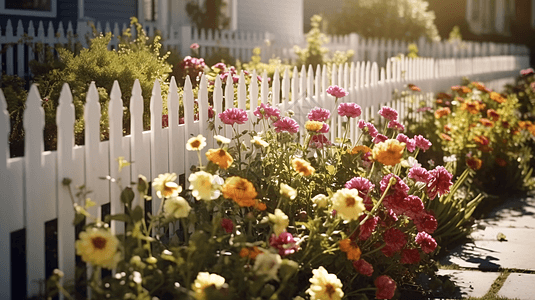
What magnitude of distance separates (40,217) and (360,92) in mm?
4035

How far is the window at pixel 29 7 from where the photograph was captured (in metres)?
10.3

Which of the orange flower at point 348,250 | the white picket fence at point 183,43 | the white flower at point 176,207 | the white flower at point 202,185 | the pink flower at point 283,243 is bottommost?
the orange flower at point 348,250

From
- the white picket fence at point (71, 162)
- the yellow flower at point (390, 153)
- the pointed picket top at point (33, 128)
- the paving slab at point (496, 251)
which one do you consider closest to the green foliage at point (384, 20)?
the paving slab at point (496, 251)

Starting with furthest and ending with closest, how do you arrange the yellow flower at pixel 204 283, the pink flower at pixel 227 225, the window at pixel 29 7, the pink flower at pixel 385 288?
the window at pixel 29 7 → the pink flower at pixel 385 288 → the pink flower at pixel 227 225 → the yellow flower at pixel 204 283

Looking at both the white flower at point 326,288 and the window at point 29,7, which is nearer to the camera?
the white flower at point 326,288

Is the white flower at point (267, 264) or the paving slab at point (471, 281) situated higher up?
the white flower at point (267, 264)

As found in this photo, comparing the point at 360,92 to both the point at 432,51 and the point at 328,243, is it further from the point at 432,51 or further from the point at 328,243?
the point at 432,51

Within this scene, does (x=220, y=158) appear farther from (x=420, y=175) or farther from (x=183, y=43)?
(x=183, y=43)

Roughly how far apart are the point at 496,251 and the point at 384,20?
14.2 m

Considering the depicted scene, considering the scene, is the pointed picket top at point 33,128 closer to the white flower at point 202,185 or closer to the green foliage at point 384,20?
the white flower at point 202,185

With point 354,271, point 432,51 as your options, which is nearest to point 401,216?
point 354,271

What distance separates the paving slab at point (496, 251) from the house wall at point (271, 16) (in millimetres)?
10660

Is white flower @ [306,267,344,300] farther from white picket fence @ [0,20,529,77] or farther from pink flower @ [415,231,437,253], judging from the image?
white picket fence @ [0,20,529,77]

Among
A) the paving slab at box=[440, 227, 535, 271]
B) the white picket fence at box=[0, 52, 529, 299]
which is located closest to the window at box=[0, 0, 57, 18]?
the white picket fence at box=[0, 52, 529, 299]
